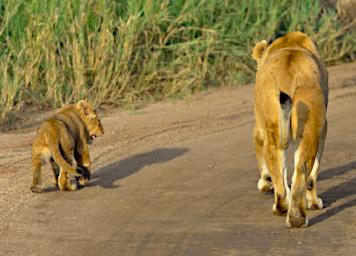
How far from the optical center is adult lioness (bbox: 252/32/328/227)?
305 inches

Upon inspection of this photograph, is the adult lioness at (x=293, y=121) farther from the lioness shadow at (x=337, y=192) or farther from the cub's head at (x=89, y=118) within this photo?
the cub's head at (x=89, y=118)

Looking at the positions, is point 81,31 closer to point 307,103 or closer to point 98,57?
point 98,57

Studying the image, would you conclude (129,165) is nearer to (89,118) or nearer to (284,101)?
(89,118)

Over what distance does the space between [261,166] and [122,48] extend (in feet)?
13.8

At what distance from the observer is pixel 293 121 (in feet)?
25.5

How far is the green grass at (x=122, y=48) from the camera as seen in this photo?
1208cm

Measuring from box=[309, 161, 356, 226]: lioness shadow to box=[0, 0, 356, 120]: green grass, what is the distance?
325cm

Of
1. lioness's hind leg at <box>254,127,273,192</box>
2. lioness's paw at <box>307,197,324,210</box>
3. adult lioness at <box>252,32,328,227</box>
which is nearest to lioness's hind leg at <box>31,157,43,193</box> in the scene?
lioness's hind leg at <box>254,127,273,192</box>

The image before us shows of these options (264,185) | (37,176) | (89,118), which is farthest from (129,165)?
(264,185)

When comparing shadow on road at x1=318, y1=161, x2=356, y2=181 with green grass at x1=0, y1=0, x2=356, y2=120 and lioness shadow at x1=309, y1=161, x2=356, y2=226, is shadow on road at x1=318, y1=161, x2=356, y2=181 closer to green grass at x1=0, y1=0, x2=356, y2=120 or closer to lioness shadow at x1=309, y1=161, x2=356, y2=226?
lioness shadow at x1=309, y1=161, x2=356, y2=226

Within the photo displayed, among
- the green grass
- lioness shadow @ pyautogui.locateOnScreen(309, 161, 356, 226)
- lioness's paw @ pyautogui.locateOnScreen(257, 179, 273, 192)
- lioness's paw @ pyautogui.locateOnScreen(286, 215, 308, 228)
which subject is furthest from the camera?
the green grass

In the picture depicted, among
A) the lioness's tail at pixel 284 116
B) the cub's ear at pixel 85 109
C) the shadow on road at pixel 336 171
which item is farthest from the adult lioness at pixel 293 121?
the cub's ear at pixel 85 109

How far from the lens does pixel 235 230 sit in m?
7.80

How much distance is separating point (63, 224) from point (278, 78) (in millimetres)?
1755
